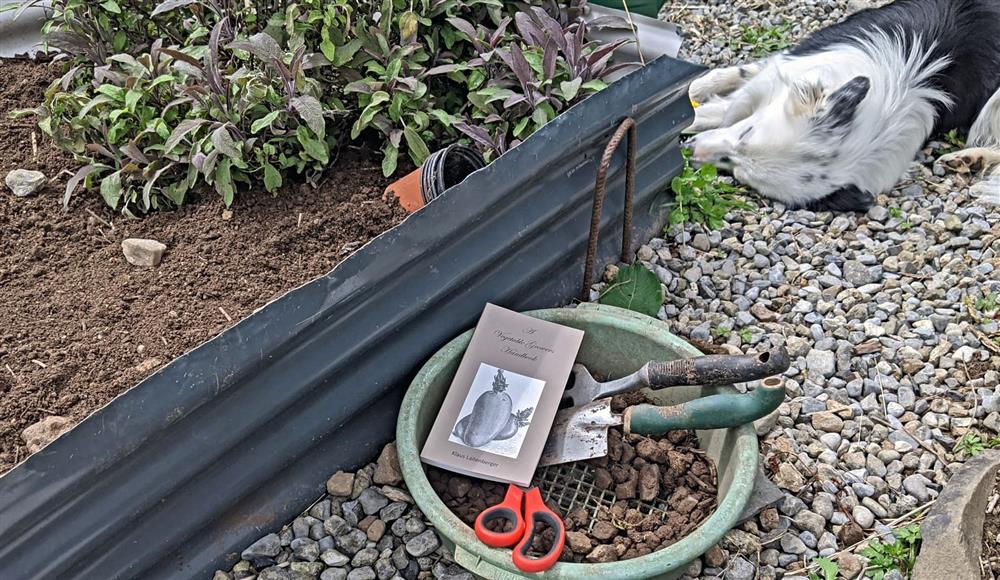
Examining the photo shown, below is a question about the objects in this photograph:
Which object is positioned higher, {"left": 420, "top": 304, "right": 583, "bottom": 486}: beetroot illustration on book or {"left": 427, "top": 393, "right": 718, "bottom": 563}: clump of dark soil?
{"left": 420, "top": 304, "right": 583, "bottom": 486}: beetroot illustration on book

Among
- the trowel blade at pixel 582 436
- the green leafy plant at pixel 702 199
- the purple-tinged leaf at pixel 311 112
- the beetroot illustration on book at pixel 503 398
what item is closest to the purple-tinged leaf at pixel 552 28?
the green leafy plant at pixel 702 199

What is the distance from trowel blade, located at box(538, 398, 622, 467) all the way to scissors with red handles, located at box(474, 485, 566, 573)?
0.15 m

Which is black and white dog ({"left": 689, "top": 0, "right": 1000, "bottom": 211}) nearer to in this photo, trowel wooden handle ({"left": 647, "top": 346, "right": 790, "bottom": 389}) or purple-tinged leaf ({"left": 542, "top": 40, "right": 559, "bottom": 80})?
purple-tinged leaf ({"left": 542, "top": 40, "right": 559, "bottom": 80})

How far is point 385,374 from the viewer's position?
2.16m

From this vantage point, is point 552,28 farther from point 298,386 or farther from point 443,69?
point 298,386

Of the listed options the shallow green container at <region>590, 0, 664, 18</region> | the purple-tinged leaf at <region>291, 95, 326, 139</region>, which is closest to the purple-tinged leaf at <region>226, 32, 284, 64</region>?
the purple-tinged leaf at <region>291, 95, 326, 139</region>

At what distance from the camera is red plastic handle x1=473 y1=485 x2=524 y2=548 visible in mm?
1853

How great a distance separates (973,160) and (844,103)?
55 centimetres

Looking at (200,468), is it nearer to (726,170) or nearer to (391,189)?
(391,189)

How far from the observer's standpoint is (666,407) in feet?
6.80

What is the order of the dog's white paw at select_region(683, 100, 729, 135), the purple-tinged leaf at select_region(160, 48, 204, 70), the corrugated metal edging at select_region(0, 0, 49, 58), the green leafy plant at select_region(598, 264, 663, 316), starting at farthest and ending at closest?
the dog's white paw at select_region(683, 100, 729, 135) < the corrugated metal edging at select_region(0, 0, 49, 58) < the green leafy plant at select_region(598, 264, 663, 316) < the purple-tinged leaf at select_region(160, 48, 204, 70)

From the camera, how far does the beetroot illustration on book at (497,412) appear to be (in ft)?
7.11

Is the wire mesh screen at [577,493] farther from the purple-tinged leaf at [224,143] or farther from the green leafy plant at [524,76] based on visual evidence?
the purple-tinged leaf at [224,143]

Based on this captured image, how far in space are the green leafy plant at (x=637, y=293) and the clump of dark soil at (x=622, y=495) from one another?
1.61ft
